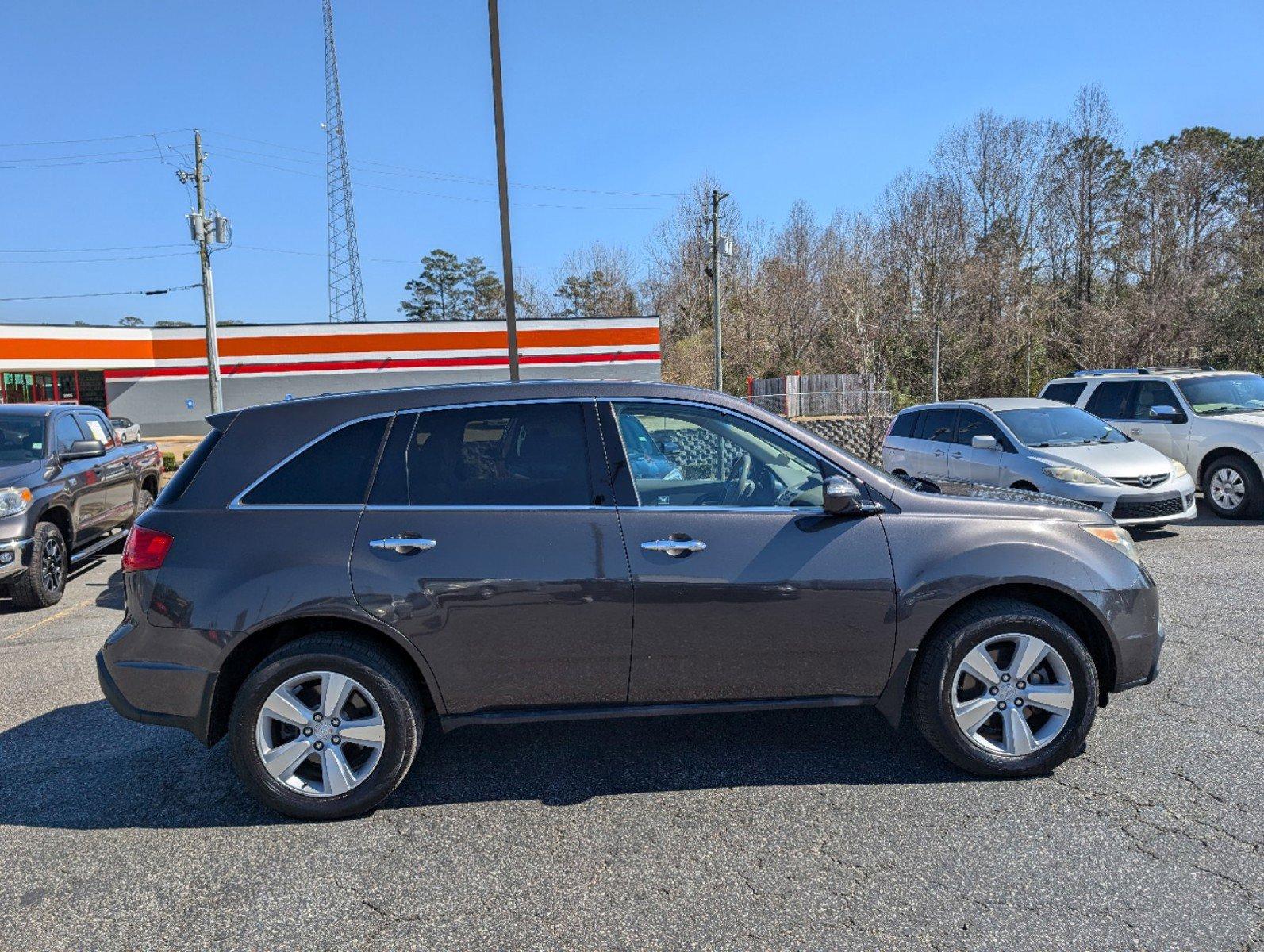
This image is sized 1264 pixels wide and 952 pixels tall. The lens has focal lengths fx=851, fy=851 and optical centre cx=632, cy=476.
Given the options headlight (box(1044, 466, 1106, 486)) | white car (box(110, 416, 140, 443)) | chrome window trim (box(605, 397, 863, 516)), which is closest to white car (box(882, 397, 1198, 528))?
headlight (box(1044, 466, 1106, 486))

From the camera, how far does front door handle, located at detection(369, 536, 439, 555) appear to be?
11.2 ft

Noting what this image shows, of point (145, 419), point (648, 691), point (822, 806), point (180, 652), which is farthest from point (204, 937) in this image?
point (145, 419)

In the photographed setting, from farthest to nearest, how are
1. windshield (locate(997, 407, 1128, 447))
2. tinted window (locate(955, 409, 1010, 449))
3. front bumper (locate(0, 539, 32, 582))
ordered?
tinted window (locate(955, 409, 1010, 449)), windshield (locate(997, 407, 1128, 447)), front bumper (locate(0, 539, 32, 582))

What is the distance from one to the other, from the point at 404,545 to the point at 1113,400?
434 inches

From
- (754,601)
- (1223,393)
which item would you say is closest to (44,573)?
(754,601)

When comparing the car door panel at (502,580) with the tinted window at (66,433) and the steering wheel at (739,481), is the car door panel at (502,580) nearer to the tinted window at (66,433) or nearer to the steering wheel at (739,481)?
the steering wheel at (739,481)

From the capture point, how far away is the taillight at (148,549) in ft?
11.2

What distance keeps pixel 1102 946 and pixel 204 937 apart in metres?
2.77

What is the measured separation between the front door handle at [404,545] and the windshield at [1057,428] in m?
7.80

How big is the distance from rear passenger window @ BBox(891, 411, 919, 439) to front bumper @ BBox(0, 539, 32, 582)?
9764mm

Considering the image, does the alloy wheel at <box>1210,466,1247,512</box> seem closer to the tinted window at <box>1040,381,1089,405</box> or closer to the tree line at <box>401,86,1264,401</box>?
the tinted window at <box>1040,381,1089,405</box>

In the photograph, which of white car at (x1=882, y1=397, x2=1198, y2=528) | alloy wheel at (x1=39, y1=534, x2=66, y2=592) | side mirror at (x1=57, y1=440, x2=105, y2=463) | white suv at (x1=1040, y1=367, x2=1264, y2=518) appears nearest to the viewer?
alloy wheel at (x1=39, y1=534, x2=66, y2=592)

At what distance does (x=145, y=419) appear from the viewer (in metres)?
38.4

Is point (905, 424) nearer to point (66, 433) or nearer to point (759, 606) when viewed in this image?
point (759, 606)
